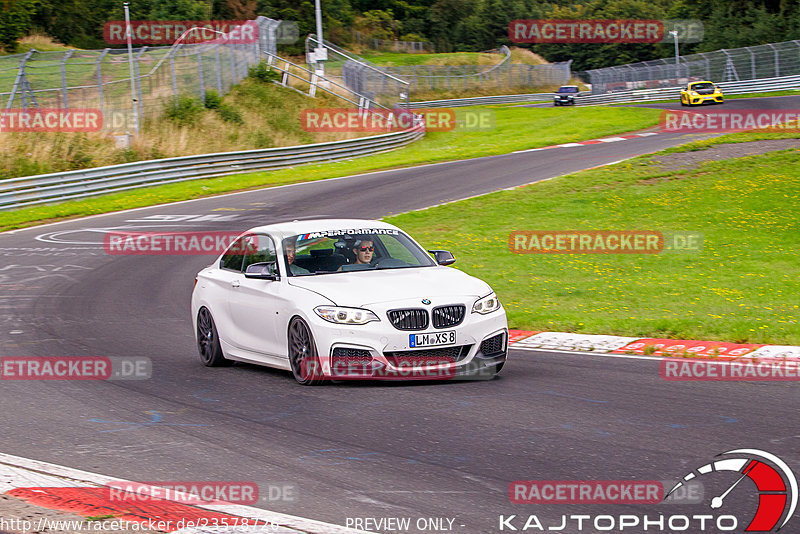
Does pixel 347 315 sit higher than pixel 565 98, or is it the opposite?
pixel 347 315

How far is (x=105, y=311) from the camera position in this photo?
14.4m

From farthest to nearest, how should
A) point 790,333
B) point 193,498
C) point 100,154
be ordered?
point 100,154 → point 790,333 → point 193,498

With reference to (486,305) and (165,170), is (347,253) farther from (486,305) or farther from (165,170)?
(165,170)

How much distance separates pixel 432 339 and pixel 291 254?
6.52ft

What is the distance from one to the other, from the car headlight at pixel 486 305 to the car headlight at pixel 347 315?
969 millimetres

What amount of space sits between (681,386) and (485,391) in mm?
1690

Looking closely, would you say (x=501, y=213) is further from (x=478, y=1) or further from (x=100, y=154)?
(x=478, y=1)

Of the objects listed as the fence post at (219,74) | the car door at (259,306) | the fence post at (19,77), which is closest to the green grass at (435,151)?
the fence post at (19,77)

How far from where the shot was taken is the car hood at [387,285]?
28.6 ft

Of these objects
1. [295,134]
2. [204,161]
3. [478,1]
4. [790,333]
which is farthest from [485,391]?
[478,1]

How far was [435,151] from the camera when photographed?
41.5 meters

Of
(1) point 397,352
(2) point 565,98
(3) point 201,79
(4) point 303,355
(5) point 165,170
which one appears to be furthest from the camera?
(2) point 565,98

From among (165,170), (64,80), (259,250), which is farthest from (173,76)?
(259,250)

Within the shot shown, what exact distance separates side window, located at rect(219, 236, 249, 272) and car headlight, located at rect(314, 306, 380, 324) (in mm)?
2186
